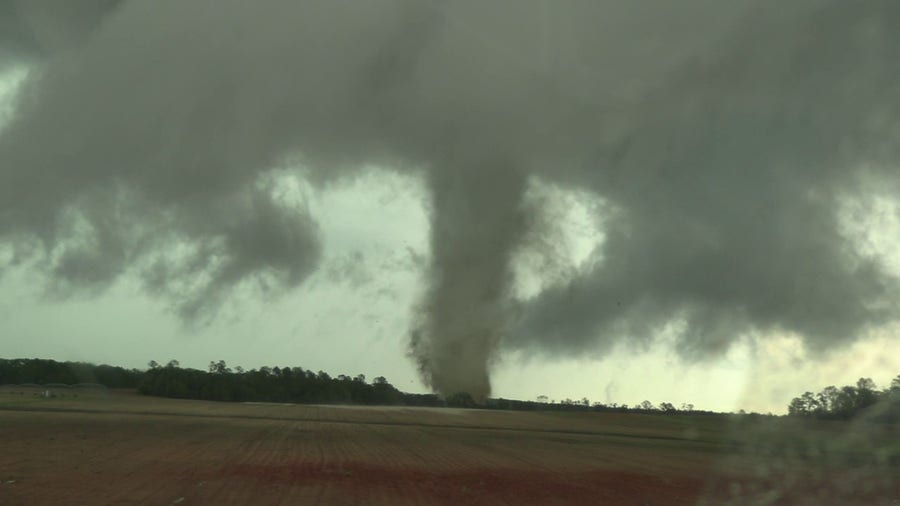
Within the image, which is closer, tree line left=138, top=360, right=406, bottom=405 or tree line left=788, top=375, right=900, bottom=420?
tree line left=788, top=375, right=900, bottom=420

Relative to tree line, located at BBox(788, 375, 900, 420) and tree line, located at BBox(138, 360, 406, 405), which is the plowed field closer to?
tree line, located at BBox(788, 375, 900, 420)

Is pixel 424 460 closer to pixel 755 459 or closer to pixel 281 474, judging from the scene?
pixel 281 474

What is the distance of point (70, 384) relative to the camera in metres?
175

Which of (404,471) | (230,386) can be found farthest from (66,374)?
(404,471)

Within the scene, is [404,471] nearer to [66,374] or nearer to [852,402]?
[852,402]

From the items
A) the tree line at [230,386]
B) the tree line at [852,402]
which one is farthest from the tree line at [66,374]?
the tree line at [852,402]

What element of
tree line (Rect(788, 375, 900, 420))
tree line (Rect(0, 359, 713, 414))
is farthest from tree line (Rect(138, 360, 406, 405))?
tree line (Rect(788, 375, 900, 420))

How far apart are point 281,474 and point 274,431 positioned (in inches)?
1240

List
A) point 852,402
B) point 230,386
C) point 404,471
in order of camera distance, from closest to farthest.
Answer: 1. point 852,402
2. point 404,471
3. point 230,386

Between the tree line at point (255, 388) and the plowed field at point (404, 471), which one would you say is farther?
the tree line at point (255, 388)

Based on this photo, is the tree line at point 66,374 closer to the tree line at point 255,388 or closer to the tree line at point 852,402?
the tree line at point 255,388

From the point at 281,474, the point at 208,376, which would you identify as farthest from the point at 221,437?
the point at 208,376

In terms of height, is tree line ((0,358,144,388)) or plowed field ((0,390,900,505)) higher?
tree line ((0,358,144,388))

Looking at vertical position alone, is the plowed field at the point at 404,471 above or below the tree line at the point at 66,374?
below
